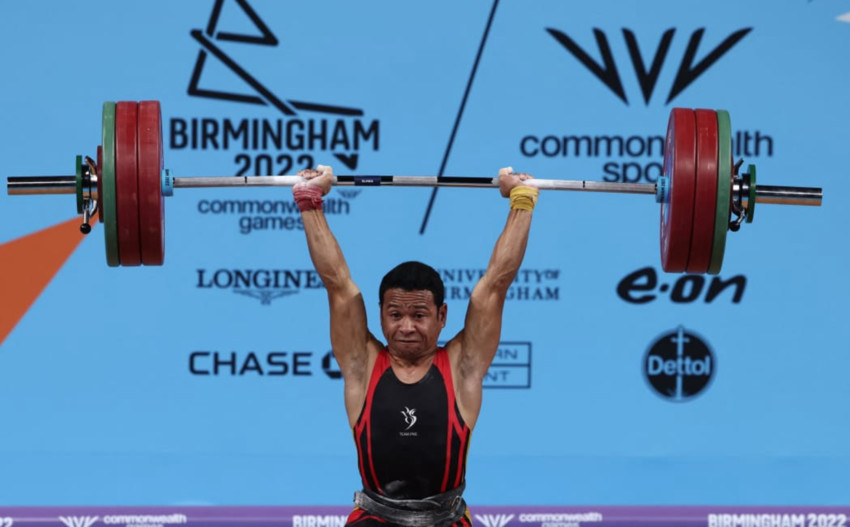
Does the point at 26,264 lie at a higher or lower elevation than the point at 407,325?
higher

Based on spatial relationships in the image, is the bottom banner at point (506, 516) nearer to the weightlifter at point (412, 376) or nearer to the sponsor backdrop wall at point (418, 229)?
the sponsor backdrop wall at point (418, 229)

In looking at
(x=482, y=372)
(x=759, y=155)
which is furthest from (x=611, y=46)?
(x=482, y=372)

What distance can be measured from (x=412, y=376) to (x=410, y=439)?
0.22 meters

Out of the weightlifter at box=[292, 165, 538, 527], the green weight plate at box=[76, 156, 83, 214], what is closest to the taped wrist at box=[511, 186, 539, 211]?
the weightlifter at box=[292, 165, 538, 527]

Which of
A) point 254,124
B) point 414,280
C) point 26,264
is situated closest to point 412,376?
point 414,280

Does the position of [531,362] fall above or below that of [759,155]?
below

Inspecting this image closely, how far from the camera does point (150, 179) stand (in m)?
4.82

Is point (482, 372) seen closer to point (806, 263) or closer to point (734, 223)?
point (734, 223)

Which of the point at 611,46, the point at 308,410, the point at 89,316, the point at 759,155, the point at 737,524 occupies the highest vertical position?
the point at 611,46

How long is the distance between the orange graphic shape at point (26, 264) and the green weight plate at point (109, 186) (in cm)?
201

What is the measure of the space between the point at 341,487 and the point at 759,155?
2.48 metres

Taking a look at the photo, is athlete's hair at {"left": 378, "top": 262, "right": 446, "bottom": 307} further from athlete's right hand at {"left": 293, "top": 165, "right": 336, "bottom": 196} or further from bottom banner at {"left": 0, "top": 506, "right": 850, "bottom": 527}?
bottom banner at {"left": 0, "top": 506, "right": 850, "bottom": 527}

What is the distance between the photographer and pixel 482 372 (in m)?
4.68

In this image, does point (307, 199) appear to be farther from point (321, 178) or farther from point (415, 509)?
point (415, 509)
